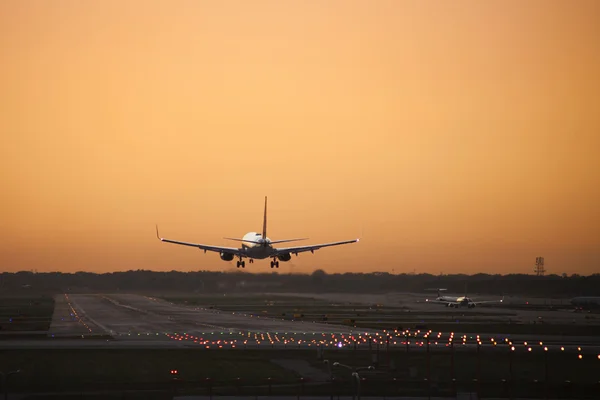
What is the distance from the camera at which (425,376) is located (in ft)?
255

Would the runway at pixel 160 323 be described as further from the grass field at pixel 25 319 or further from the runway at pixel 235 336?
the grass field at pixel 25 319

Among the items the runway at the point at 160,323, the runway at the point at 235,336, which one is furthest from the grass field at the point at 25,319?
the runway at the point at 235,336

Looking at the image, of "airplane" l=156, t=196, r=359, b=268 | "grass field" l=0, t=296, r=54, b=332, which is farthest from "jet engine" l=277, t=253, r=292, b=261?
"grass field" l=0, t=296, r=54, b=332

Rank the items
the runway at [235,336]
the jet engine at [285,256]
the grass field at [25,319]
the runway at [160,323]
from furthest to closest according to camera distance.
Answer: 1. the jet engine at [285,256]
2. the grass field at [25,319]
3. the runway at [160,323]
4. the runway at [235,336]

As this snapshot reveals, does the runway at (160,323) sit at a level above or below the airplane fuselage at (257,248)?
below

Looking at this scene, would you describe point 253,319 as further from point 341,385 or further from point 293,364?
point 341,385

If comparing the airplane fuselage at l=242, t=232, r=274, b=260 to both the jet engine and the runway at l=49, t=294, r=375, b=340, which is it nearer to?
the jet engine

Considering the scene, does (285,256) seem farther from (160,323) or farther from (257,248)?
(160,323)

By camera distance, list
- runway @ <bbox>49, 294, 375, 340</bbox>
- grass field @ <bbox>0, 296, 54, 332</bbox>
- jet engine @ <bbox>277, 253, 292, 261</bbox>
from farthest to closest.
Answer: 1. jet engine @ <bbox>277, 253, 292, 261</bbox>
2. grass field @ <bbox>0, 296, 54, 332</bbox>
3. runway @ <bbox>49, 294, 375, 340</bbox>

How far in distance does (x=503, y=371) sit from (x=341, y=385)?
19064mm

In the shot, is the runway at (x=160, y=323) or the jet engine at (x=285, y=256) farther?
the jet engine at (x=285, y=256)

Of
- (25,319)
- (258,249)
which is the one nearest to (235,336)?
(258,249)

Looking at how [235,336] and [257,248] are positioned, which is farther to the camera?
[257,248]

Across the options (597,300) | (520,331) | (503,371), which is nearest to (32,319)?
(520,331)
